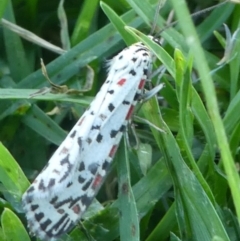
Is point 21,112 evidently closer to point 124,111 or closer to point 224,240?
point 124,111

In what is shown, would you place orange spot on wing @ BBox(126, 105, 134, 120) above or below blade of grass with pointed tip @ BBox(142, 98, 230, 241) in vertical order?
above

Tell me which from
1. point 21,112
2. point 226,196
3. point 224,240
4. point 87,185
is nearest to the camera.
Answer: point 224,240

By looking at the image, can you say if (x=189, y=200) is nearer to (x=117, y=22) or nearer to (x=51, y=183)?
(x=51, y=183)

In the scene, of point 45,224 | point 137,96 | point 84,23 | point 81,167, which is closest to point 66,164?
point 81,167

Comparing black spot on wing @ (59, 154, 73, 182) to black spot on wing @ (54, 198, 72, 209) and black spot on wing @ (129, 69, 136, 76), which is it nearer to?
black spot on wing @ (54, 198, 72, 209)

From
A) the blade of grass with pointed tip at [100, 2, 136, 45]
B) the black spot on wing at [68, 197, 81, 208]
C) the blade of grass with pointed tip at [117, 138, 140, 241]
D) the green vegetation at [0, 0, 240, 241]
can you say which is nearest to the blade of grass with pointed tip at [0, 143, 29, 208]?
the green vegetation at [0, 0, 240, 241]

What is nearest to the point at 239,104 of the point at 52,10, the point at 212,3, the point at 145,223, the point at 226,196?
the point at 226,196
